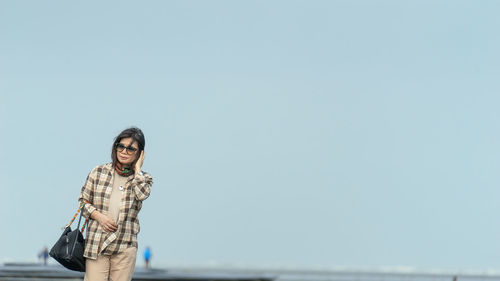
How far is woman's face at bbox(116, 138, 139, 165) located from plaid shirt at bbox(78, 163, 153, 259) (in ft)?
0.39

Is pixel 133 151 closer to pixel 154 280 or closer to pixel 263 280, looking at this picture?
pixel 154 280

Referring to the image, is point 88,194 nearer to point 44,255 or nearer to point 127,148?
point 127,148

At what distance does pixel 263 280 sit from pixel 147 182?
10.3 m

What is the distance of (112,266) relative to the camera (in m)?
6.13

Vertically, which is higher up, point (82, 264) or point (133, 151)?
point (133, 151)

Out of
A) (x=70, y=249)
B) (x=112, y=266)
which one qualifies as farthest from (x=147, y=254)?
(x=70, y=249)

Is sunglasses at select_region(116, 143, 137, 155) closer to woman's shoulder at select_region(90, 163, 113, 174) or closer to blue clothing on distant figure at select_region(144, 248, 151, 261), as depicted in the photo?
woman's shoulder at select_region(90, 163, 113, 174)

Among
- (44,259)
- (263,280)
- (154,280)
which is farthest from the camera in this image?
(44,259)

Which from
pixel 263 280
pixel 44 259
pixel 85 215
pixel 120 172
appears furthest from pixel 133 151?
pixel 44 259

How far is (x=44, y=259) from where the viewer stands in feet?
141

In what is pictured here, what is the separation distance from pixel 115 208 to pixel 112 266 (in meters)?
0.47

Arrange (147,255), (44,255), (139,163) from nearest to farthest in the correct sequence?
(139,163), (147,255), (44,255)

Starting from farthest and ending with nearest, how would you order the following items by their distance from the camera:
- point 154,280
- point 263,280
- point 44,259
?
1. point 44,259
2. point 263,280
3. point 154,280

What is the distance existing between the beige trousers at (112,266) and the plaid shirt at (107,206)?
0.06 meters
